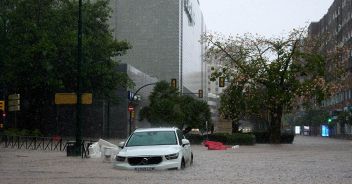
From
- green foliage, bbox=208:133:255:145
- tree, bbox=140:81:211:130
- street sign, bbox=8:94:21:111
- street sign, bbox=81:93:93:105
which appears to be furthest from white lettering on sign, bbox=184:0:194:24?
street sign, bbox=81:93:93:105

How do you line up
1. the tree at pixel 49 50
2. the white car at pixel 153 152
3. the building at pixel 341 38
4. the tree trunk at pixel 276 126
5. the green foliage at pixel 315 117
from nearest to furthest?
the white car at pixel 153 152, the tree at pixel 49 50, the tree trunk at pixel 276 126, the building at pixel 341 38, the green foliage at pixel 315 117

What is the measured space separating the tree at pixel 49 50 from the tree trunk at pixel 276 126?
45.5 ft

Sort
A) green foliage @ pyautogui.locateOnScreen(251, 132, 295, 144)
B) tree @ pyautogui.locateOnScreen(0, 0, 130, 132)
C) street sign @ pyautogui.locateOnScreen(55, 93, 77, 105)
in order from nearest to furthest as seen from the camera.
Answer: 1. street sign @ pyautogui.locateOnScreen(55, 93, 77, 105)
2. tree @ pyautogui.locateOnScreen(0, 0, 130, 132)
3. green foliage @ pyautogui.locateOnScreen(251, 132, 295, 144)

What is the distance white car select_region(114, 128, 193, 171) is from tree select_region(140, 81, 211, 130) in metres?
40.4

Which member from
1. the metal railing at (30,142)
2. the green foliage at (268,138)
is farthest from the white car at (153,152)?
the green foliage at (268,138)

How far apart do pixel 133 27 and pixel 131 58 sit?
6490mm

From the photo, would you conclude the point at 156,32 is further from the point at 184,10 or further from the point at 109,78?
the point at 109,78

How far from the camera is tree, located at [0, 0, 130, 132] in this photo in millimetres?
48281

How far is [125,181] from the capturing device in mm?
13922

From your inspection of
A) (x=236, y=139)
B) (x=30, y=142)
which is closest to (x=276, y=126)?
(x=236, y=139)

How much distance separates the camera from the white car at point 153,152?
1717 cm

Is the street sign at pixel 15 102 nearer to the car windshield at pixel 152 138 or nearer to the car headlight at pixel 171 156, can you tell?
the car windshield at pixel 152 138

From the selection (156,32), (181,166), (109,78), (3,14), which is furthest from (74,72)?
(156,32)

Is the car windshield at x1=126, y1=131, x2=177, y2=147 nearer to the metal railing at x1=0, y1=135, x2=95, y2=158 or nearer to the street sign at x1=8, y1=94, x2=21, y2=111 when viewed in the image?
the street sign at x1=8, y1=94, x2=21, y2=111
